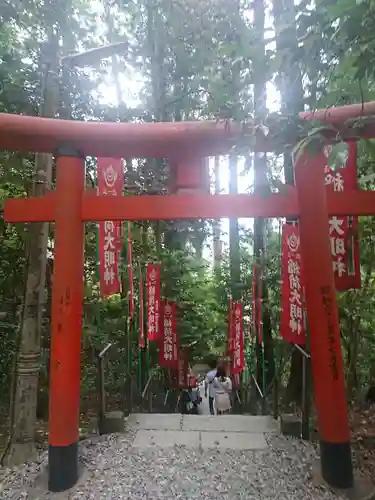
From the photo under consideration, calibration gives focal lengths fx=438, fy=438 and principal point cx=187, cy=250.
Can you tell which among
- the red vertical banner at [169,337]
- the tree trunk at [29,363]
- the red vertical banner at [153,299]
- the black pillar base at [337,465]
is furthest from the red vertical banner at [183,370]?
the black pillar base at [337,465]

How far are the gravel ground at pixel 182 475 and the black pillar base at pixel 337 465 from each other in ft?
0.45

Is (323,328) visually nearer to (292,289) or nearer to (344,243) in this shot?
(344,243)

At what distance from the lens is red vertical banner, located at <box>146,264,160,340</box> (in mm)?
7062

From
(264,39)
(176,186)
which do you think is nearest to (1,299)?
(176,186)

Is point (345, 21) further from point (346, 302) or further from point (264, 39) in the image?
point (346, 302)

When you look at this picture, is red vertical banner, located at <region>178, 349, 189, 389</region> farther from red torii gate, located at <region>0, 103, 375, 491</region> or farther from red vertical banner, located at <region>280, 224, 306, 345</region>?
red torii gate, located at <region>0, 103, 375, 491</region>

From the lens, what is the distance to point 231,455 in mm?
4027

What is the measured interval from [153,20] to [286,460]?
25.8 feet

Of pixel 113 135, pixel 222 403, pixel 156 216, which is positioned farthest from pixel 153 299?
pixel 113 135

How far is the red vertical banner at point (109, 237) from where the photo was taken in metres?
4.52

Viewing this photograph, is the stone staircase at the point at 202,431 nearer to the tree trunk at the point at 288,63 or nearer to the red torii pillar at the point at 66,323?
the red torii pillar at the point at 66,323

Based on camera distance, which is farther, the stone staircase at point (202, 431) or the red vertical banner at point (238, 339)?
the red vertical banner at point (238, 339)

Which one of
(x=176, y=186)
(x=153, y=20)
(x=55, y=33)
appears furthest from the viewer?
(x=153, y=20)

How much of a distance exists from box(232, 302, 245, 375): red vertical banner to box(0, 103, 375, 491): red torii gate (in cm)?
426
